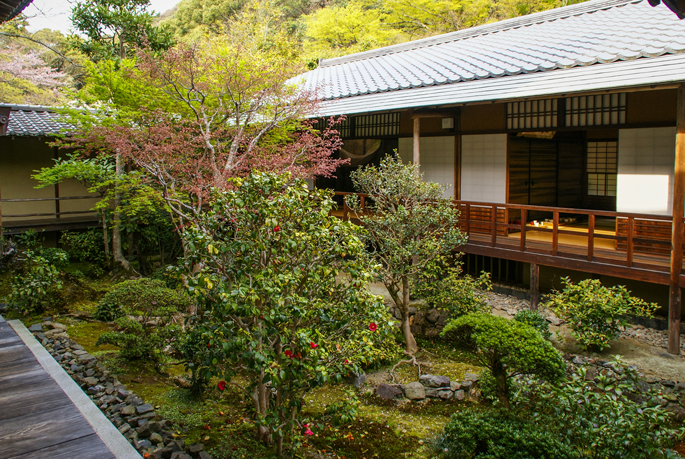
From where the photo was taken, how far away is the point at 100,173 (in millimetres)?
10992

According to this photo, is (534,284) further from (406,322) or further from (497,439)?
(497,439)

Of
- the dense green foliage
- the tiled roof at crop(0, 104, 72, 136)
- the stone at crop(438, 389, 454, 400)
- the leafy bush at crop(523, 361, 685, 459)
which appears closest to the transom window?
the dense green foliage

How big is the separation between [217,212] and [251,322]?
3.59ft

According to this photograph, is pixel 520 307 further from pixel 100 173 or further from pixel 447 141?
pixel 100 173

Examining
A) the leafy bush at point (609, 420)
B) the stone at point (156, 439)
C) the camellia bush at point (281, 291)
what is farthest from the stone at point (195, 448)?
the leafy bush at point (609, 420)

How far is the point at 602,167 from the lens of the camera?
12359mm

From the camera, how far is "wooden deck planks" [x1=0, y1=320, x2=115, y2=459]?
2.33 metres

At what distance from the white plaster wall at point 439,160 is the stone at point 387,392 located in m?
5.53

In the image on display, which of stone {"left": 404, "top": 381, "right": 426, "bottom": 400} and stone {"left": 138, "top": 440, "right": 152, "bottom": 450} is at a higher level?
stone {"left": 138, "top": 440, "right": 152, "bottom": 450}

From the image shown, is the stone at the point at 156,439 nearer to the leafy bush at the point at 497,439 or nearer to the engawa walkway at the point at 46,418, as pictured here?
the engawa walkway at the point at 46,418

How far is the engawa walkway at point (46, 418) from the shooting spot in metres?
2.34

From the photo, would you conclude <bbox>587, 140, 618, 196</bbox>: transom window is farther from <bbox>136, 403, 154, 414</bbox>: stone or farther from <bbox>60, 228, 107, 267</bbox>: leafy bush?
<bbox>60, 228, 107, 267</bbox>: leafy bush

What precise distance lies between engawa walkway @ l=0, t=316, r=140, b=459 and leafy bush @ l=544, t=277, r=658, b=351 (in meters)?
6.96

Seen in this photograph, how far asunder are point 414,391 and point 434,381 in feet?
1.26
